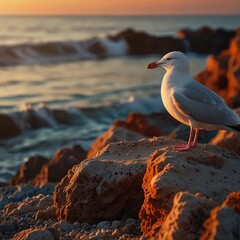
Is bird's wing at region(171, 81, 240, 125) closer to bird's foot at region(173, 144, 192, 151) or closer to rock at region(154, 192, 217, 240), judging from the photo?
bird's foot at region(173, 144, 192, 151)

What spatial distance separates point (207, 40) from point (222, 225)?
48.6 meters

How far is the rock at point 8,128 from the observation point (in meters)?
13.9

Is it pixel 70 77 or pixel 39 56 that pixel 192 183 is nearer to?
pixel 70 77

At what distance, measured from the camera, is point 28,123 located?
1477 centimetres

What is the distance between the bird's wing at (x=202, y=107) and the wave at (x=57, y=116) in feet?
Result: 31.2

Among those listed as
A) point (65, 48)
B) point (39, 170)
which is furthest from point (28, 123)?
point (65, 48)

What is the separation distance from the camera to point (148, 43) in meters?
48.0

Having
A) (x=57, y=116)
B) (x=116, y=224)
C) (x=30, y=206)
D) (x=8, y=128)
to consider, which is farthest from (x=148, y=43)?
(x=116, y=224)

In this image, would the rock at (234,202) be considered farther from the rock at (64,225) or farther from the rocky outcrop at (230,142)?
the rocky outcrop at (230,142)

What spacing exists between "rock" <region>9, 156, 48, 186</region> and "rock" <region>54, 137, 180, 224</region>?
429cm

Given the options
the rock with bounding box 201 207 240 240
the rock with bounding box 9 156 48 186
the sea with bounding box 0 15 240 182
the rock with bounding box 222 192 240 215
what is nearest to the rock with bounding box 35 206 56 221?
the rock with bounding box 222 192 240 215

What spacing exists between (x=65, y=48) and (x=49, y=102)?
80.5 feet

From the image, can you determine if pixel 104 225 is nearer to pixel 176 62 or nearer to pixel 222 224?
pixel 222 224

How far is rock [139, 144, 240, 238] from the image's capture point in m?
3.99
